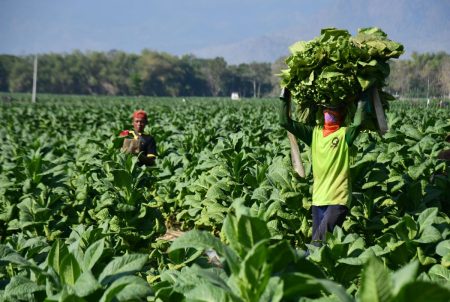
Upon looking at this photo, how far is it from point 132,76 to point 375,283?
111 meters

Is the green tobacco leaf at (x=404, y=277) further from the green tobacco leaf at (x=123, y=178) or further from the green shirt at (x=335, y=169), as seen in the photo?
the green tobacco leaf at (x=123, y=178)

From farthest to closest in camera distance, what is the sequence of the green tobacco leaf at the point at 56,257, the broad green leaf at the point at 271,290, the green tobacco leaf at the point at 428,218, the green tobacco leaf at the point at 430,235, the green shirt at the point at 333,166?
the green shirt at the point at 333,166
the green tobacco leaf at the point at 428,218
the green tobacco leaf at the point at 430,235
the green tobacco leaf at the point at 56,257
the broad green leaf at the point at 271,290

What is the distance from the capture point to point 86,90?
114312 mm

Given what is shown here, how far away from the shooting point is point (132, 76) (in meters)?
109

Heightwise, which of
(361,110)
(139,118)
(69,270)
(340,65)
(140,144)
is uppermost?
(340,65)

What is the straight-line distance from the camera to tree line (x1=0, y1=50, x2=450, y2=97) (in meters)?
107

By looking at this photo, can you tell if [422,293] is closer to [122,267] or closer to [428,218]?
[122,267]

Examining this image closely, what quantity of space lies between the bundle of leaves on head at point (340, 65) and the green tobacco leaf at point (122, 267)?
2.38m

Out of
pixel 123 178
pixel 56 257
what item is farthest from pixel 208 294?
pixel 123 178

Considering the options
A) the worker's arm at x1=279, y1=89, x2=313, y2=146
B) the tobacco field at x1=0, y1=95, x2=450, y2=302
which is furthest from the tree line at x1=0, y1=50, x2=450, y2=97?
the worker's arm at x1=279, y1=89, x2=313, y2=146

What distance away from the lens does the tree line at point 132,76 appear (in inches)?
4198

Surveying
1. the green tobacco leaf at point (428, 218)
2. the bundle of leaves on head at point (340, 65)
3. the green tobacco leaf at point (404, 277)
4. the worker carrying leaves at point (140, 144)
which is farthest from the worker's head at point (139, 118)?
the green tobacco leaf at point (404, 277)

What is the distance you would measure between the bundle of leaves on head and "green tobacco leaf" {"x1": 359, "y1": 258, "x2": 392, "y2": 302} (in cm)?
271

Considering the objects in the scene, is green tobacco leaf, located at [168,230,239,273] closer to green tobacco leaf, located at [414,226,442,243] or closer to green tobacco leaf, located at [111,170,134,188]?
green tobacco leaf, located at [414,226,442,243]
